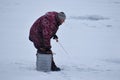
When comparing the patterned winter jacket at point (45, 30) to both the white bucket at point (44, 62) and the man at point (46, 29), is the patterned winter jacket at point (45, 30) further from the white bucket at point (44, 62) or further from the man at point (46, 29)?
the white bucket at point (44, 62)

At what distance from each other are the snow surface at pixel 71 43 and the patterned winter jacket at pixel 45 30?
22.7 inches

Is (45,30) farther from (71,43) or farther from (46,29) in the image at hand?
(71,43)

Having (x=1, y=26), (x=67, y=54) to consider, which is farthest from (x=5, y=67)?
(x=1, y=26)

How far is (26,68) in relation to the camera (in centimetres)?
→ 873

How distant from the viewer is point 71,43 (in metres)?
13.0

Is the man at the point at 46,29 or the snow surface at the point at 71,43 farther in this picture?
the snow surface at the point at 71,43

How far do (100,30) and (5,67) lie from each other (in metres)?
7.62

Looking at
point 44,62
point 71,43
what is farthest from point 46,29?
point 71,43

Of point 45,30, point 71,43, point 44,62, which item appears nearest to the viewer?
point 45,30

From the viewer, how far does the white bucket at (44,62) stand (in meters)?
8.41

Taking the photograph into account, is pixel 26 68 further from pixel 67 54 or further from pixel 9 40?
pixel 9 40

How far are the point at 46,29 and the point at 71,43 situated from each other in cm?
477

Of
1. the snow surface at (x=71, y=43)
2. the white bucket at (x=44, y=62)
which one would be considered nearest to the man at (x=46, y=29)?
the white bucket at (x=44, y=62)

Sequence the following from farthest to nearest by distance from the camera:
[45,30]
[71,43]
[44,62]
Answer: [71,43]
[44,62]
[45,30]
